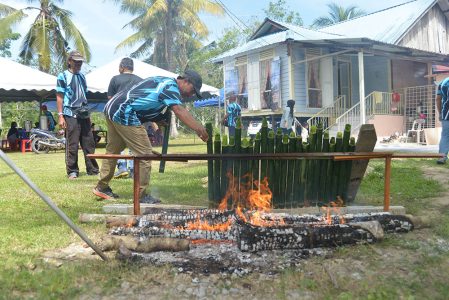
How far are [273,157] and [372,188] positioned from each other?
2858mm

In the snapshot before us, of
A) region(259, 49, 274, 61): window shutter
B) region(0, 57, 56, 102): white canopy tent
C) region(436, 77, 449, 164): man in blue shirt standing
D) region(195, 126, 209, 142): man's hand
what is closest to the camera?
region(195, 126, 209, 142): man's hand

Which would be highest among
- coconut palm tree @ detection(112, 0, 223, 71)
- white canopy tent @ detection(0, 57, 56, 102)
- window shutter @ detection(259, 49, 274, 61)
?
coconut palm tree @ detection(112, 0, 223, 71)

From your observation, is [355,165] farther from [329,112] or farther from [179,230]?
[329,112]

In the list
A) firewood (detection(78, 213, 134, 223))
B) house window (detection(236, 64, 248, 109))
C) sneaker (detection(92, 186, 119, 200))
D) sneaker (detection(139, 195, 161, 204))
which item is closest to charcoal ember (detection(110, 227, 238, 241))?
firewood (detection(78, 213, 134, 223))

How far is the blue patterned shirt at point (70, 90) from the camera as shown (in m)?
6.84

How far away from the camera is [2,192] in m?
5.73

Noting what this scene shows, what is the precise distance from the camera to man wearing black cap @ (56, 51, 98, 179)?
683 cm

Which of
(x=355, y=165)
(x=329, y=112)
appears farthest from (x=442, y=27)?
(x=355, y=165)

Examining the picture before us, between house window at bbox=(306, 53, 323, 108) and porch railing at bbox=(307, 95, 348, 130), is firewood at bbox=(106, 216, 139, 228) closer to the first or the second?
porch railing at bbox=(307, 95, 348, 130)

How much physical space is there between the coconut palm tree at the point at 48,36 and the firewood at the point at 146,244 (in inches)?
870

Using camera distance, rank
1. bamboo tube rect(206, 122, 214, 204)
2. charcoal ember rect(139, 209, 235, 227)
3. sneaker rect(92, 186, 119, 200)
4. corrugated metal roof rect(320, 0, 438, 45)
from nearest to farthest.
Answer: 1. charcoal ember rect(139, 209, 235, 227)
2. bamboo tube rect(206, 122, 214, 204)
3. sneaker rect(92, 186, 119, 200)
4. corrugated metal roof rect(320, 0, 438, 45)

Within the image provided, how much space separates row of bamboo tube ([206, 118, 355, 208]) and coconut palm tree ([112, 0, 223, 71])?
84.2ft

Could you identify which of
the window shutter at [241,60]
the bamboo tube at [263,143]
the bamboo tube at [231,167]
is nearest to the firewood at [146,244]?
the bamboo tube at [231,167]

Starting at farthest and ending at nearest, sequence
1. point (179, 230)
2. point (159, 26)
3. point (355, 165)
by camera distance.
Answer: point (159, 26)
point (355, 165)
point (179, 230)
